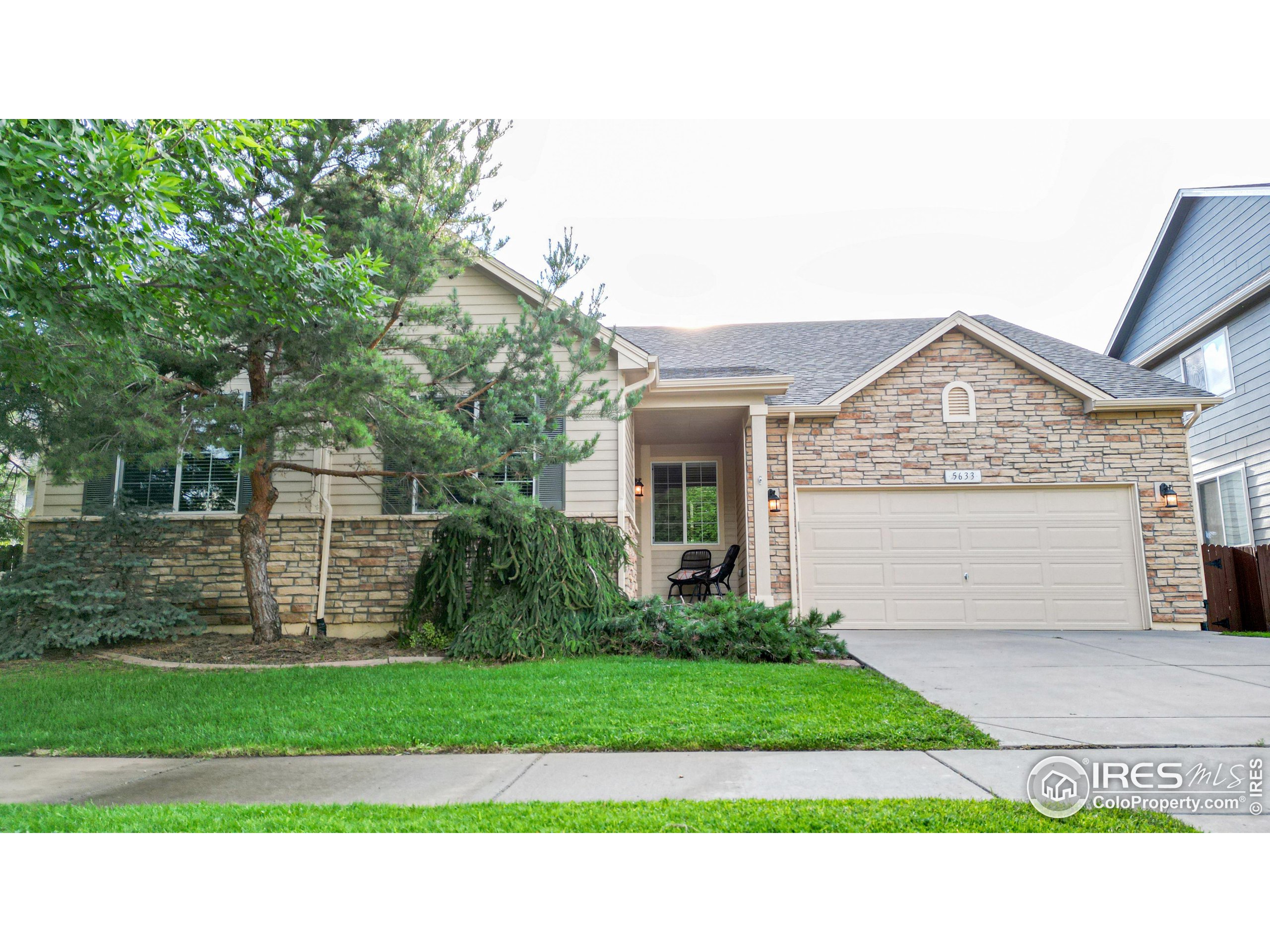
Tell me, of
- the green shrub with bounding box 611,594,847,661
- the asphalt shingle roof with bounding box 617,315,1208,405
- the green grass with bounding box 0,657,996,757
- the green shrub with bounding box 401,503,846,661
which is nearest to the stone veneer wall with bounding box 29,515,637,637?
the green shrub with bounding box 401,503,846,661

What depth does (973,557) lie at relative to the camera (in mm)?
10516

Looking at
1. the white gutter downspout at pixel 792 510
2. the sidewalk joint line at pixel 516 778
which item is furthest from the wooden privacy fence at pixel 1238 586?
the sidewalk joint line at pixel 516 778

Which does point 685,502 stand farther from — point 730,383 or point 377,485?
point 377,485

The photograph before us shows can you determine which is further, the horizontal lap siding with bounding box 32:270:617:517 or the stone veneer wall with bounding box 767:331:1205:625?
the stone veneer wall with bounding box 767:331:1205:625

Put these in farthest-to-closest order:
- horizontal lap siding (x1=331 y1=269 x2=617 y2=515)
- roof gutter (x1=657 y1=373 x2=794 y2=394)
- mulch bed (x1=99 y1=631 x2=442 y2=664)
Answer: roof gutter (x1=657 y1=373 x2=794 y2=394), horizontal lap siding (x1=331 y1=269 x2=617 y2=515), mulch bed (x1=99 y1=631 x2=442 y2=664)

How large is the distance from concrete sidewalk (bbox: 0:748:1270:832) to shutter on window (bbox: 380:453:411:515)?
4.55 meters

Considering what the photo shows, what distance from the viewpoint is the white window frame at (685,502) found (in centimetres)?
1259

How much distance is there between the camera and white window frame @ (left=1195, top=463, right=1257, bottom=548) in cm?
1180

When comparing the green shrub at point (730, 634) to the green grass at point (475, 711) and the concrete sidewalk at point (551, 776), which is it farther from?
the concrete sidewalk at point (551, 776)

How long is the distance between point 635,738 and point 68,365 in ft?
14.3

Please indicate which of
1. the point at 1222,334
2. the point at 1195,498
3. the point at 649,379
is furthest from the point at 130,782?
the point at 1222,334

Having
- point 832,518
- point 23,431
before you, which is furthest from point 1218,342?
point 23,431

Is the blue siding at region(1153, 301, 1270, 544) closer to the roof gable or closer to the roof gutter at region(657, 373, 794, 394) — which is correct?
the roof gable
